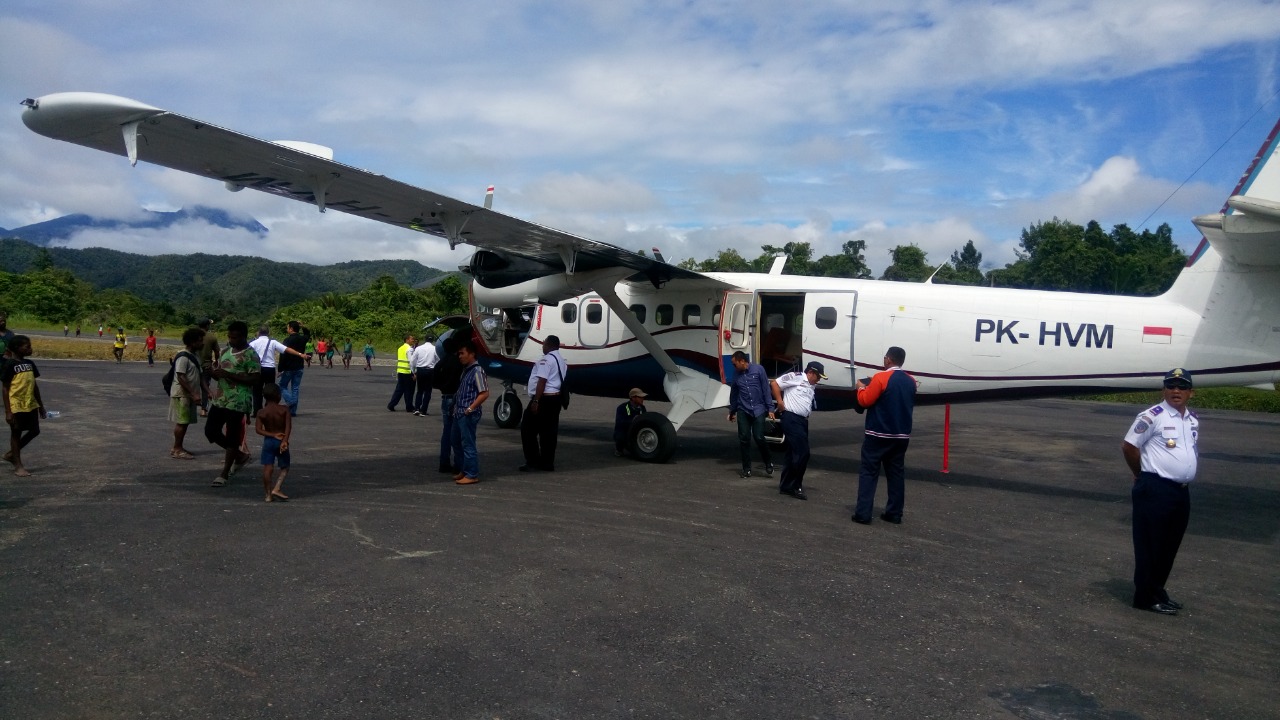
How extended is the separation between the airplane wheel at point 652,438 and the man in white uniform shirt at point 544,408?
163 cm

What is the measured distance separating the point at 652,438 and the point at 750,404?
182 cm

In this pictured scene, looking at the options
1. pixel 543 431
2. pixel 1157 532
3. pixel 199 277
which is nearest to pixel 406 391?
pixel 543 431

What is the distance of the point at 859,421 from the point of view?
17781 mm

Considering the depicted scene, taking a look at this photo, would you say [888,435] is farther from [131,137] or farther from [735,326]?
[131,137]

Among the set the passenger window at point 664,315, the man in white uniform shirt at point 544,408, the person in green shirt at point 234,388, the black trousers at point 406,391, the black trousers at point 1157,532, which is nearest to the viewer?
the black trousers at point 1157,532

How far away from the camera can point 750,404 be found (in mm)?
10281

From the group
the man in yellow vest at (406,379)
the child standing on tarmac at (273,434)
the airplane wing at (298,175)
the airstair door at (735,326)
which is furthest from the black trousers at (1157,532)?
the man in yellow vest at (406,379)

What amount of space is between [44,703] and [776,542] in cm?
531

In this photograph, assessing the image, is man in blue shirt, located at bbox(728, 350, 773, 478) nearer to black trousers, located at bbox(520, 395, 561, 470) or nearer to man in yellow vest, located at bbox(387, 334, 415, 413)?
black trousers, located at bbox(520, 395, 561, 470)

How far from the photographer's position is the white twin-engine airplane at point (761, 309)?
24.3 feet

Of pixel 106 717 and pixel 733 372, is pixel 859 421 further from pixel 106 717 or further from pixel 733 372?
pixel 106 717

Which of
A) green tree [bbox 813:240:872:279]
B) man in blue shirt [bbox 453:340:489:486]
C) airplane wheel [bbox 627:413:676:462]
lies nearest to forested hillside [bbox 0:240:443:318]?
green tree [bbox 813:240:872:279]

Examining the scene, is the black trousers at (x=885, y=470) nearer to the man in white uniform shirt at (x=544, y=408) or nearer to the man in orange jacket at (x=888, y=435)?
the man in orange jacket at (x=888, y=435)

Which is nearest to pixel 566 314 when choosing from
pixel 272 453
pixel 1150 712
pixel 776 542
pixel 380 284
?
pixel 272 453
